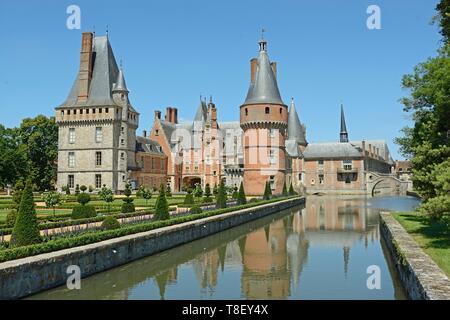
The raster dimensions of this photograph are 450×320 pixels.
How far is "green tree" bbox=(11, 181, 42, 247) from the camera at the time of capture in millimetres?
10977

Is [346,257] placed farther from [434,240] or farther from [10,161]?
[10,161]

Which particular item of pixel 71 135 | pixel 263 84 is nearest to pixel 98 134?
pixel 71 135

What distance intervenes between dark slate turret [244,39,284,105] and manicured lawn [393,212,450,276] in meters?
27.6

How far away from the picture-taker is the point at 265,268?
1377 cm

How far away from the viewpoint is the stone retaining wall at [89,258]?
30.9 feet

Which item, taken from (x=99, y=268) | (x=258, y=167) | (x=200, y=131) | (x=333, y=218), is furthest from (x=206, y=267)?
(x=200, y=131)

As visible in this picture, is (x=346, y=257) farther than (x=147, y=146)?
No

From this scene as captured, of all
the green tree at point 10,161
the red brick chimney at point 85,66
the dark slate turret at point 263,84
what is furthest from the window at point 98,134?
the dark slate turret at point 263,84

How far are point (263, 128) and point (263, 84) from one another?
4619mm

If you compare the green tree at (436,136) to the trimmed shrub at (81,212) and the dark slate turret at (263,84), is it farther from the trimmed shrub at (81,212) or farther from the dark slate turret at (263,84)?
the dark slate turret at (263,84)

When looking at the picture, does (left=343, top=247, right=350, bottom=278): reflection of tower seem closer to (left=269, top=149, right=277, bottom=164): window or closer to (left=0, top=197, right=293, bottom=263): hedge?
(left=0, top=197, right=293, bottom=263): hedge
